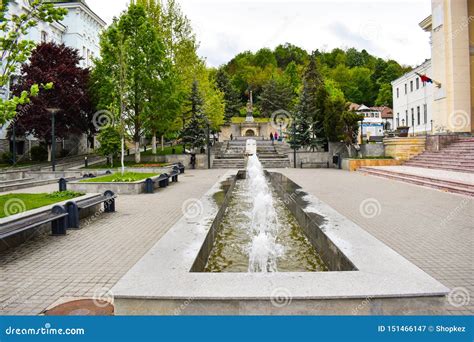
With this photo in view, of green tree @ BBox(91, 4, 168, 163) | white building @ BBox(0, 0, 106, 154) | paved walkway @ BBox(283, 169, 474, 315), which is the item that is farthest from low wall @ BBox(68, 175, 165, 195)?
white building @ BBox(0, 0, 106, 154)

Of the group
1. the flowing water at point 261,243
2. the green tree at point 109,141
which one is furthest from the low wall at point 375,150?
the flowing water at point 261,243

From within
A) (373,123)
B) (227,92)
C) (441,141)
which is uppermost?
(227,92)

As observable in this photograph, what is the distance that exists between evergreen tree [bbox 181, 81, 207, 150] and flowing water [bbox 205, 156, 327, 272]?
2224 centimetres

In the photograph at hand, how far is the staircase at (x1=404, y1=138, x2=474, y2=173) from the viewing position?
64.6 ft

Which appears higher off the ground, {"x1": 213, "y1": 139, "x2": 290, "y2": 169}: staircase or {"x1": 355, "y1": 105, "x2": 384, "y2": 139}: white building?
{"x1": 355, "y1": 105, "x2": 384, "y2": 139}: white building

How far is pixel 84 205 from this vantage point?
9.71 m

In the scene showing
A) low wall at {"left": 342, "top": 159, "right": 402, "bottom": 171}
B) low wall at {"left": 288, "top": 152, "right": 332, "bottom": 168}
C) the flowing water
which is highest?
low wall at {"left": 288, "top": 152, "right": 332, "bottom": 168}

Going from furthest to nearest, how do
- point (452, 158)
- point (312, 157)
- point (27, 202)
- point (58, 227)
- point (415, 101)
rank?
point (415, 101) < point (312, 157) < point (452, 158) < point (27, 202) < point (58, 227)

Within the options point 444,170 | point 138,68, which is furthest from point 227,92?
point 444,170

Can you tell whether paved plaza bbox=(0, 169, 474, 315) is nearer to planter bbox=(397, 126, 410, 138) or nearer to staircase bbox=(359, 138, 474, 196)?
staircase bbox=(359, 138, 474, 196)

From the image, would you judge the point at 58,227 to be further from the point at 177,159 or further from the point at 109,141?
the point at 177,159

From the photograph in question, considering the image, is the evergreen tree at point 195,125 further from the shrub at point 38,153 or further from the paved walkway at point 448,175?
the paved walkway at point 448,175

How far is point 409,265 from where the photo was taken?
197 inches

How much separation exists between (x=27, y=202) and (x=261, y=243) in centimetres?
634
